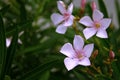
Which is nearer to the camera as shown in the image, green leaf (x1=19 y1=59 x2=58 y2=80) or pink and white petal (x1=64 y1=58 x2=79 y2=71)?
pink and white petal (x1=64 y1=58 x2=79 y2=71)

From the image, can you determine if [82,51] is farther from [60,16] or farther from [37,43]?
[37,43]

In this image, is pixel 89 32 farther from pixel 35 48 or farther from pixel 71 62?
pixel 35 48

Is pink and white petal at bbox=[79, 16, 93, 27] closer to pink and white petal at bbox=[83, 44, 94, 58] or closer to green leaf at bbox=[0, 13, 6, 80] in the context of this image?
pink and white petal at bbox=[83, 44, 94, 58]

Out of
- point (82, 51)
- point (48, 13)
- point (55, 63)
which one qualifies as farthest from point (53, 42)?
point (82, 51)

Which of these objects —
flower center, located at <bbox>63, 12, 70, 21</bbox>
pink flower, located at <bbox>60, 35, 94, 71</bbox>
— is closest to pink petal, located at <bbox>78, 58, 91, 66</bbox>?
pink flower, located at <bbox>60, 35, 94, 71</bbox>

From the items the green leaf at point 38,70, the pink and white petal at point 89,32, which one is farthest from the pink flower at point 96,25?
the green leaf at point 38,70

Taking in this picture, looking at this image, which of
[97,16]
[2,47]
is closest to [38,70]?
[2,47]

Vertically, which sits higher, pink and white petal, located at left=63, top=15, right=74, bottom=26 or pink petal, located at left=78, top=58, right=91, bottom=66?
pink and white petal, located at left=63, top=15, right=74, bottom=26
